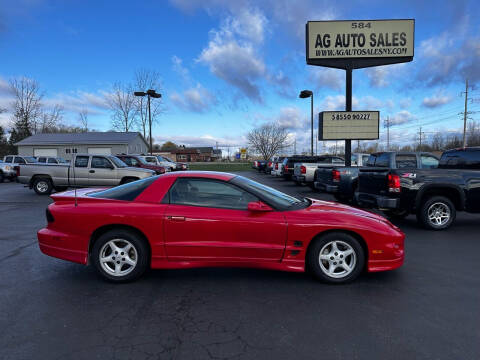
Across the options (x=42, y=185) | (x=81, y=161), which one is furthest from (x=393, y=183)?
(x=42, y=185)

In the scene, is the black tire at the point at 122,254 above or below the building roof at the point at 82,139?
below

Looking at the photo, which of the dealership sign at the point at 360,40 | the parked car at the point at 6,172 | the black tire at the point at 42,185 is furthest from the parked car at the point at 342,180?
the parked car at the point at 6,172

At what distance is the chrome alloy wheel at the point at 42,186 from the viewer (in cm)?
1259

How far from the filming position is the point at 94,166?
12.5 metres

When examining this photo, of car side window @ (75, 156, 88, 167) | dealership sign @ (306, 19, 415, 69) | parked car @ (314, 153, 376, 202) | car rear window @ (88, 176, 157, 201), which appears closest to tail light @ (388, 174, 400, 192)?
parked car @ (314, 153, 376, 202)

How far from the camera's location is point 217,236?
3627 millimetres

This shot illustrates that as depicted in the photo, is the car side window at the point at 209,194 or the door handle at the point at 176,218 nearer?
the door handle at the point at 176,218

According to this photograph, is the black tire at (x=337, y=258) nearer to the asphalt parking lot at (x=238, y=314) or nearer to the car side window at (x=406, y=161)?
the asphalt parking lot at (x=238, y=314)

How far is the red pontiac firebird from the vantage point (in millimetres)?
3613

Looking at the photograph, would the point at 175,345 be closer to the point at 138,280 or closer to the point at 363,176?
the point at 138,280

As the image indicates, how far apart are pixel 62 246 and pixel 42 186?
1075cm

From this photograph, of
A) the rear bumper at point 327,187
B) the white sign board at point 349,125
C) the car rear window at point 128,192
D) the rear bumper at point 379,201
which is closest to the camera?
the car rear window at point 128,192

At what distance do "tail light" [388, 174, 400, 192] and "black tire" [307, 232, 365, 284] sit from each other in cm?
337

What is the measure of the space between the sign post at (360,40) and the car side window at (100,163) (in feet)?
32.2
